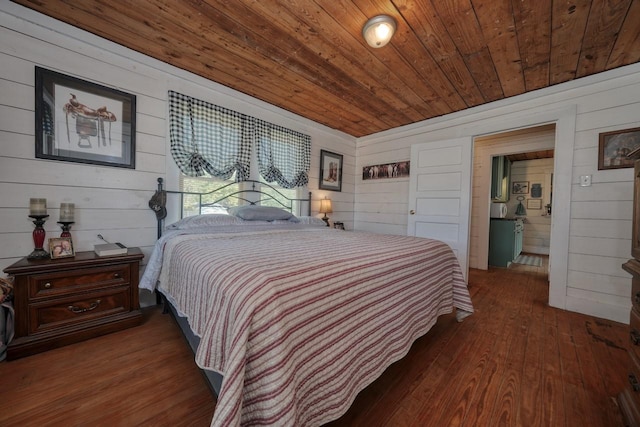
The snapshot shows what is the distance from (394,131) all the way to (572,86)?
6.59 feet

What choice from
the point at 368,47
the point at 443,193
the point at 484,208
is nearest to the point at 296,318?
the point at 368,47

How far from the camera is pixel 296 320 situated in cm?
83

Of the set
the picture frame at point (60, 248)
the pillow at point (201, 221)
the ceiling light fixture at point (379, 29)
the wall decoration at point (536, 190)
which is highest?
the ceiling light fixture at point (379, 29)

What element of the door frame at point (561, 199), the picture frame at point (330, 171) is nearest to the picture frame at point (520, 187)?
the door frame at point (561, 199)

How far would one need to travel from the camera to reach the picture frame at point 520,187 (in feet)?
19.3

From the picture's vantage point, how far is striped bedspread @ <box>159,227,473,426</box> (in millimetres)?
722

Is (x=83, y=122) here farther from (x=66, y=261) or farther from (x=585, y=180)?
(x=585, y=180)

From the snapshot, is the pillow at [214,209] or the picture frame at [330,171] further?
the picture frame at [330,171]

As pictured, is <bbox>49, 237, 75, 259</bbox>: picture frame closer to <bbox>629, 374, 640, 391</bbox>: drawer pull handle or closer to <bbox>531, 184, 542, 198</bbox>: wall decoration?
<bbox>629, 374, 640, 391</bbox>: drawer pull handle

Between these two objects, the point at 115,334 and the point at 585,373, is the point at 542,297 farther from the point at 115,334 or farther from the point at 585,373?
the point at 115,334

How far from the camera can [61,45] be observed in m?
1.81

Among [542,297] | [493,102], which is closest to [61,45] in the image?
[493,102]

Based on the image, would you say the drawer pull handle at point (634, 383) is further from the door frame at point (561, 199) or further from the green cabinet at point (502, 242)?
the green cabinet at point (502, 242)

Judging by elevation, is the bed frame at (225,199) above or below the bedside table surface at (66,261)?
above
